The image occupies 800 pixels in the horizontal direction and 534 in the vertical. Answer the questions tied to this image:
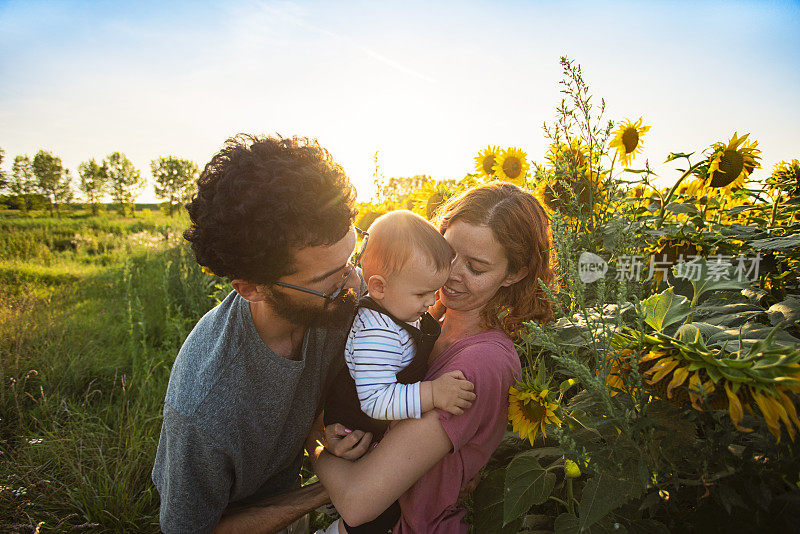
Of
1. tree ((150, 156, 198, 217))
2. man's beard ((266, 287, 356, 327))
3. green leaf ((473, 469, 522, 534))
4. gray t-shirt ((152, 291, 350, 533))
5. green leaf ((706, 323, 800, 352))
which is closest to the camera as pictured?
green leaf ((706, 323, 800, 352))

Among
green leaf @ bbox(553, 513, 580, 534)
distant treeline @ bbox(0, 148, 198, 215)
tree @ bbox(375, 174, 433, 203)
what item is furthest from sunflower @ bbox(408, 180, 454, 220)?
distant treeline @ bbox(0, 148, 198, 215)

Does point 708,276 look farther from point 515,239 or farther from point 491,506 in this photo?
point 491,506

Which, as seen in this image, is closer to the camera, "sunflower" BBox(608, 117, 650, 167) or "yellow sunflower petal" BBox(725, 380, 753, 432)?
"yellow sunflower petal" BBox(725, 380, 753, 432)

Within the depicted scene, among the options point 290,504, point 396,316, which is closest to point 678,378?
point 396,316

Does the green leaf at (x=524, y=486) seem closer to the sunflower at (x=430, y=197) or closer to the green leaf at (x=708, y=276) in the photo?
the green leaf at (x=708, y=276)

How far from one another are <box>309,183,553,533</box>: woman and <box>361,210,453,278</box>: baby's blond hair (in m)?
0.16

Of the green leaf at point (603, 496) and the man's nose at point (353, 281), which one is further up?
the man's nose at point (353, 281)

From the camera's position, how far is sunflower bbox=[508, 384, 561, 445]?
46.4 inches

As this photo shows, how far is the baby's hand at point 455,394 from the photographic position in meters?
1.33

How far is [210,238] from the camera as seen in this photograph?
58.1 inches

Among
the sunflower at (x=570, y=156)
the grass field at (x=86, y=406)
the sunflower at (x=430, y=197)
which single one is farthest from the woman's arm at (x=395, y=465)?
the sunflower at (x=430, y=197)

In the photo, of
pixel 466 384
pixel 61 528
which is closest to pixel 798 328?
pixel 466 384

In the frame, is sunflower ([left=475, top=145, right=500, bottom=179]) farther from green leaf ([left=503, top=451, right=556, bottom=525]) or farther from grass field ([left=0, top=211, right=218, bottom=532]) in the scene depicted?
grass field ([left=0, top=211, right=218, bottom=532])

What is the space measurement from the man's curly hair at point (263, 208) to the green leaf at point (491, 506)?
97 cm
